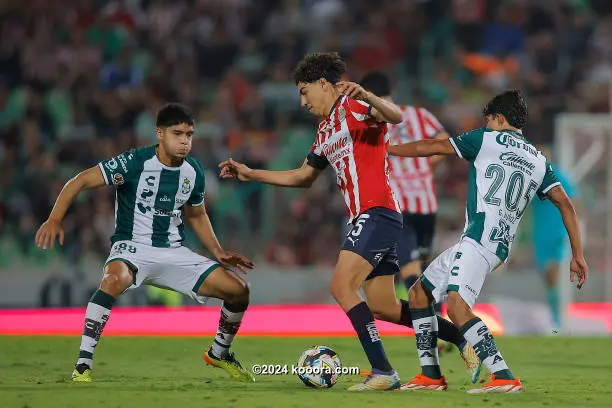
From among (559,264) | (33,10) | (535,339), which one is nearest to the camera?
(535,339)

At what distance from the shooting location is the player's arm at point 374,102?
6570 mm

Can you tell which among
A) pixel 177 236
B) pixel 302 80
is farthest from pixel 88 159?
pixel 302 80

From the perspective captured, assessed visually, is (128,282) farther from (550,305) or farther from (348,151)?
(550,305)

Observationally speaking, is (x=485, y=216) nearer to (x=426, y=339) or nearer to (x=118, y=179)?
(x=426, y=339)

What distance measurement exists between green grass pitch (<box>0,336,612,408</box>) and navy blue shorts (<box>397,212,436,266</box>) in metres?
0.86

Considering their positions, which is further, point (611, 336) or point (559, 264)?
point (559, 264)

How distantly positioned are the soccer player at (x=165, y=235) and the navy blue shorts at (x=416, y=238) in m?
2.17

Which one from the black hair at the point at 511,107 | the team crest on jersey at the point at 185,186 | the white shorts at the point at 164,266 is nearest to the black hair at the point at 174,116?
the team crest on jersey at the point at 185,186

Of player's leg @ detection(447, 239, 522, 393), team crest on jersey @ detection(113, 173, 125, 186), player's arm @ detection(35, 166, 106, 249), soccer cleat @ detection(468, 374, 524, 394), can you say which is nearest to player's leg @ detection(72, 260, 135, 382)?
player's arm @ detection(35, 166, 106, 249)

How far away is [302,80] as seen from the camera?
23.9 ft

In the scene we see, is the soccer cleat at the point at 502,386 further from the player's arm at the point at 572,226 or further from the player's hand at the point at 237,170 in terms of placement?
the player's hand at the point at 237,170

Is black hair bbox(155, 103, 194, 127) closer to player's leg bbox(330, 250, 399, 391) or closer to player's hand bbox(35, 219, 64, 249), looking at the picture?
player's hand bbox(35, 219, 64, 249)

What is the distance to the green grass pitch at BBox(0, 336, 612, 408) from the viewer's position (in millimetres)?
6348

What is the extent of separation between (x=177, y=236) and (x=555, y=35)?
36.1 feet
